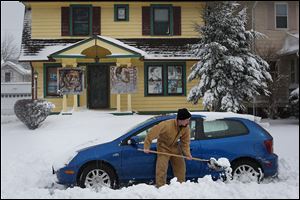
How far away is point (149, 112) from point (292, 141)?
7.64 metres

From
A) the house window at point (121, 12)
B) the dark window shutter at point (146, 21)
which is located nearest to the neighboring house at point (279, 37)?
the dark window shutter at point (146, 21)

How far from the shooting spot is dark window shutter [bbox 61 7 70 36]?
1812 centimetres

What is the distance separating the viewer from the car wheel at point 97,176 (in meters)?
6.43

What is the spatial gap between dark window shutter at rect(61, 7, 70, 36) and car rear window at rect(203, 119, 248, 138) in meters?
12.7

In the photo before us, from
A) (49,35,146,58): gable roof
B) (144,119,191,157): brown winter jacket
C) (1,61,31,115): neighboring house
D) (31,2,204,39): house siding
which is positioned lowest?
(144,119,191,157): brown winter jacket

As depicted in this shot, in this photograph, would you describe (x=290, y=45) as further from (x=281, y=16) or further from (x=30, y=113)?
(x=30, y=113)

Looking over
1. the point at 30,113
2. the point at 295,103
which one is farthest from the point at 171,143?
the point at 295,103

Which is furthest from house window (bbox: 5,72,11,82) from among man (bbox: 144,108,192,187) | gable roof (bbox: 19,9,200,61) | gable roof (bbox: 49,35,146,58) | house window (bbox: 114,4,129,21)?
house window (bbox: 114,4,129,21)

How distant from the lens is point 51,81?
57.0ft

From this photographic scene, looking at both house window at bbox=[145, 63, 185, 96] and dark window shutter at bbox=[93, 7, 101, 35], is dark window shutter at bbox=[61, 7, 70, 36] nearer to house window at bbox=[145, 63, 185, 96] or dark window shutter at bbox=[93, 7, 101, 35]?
dark window shutter at bbox=[93, 7, 101, 35]

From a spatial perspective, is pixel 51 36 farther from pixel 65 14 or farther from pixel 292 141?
pixel 292 141

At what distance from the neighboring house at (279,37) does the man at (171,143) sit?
476 inches

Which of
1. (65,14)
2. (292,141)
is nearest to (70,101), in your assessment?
(65,14)

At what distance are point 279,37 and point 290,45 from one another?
0.79m
